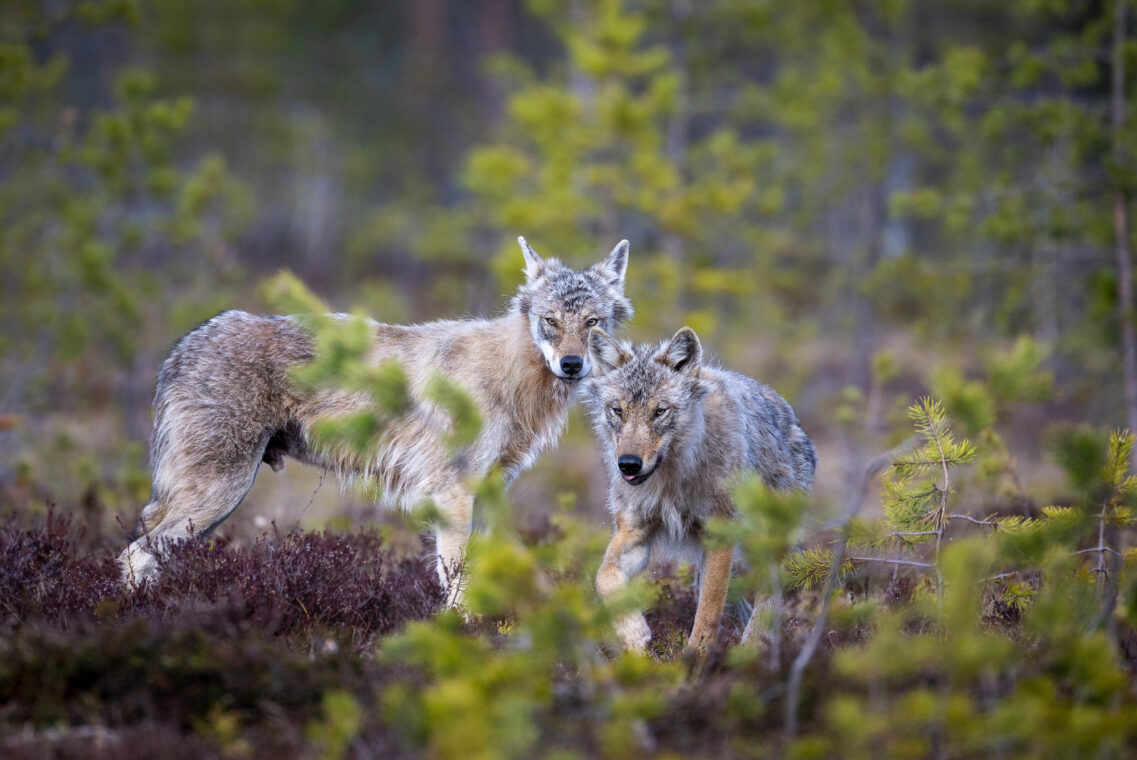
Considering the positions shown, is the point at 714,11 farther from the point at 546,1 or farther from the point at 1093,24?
the point at 1093,24

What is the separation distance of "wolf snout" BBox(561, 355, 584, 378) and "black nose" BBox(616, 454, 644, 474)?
65.4 inches

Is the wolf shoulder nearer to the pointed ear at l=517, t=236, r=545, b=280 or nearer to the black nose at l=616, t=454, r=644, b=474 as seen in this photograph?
the black nose at l=616, t=454, r=644, b=474

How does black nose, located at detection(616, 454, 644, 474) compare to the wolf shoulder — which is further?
the wolf shoulder

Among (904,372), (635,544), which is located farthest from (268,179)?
(635,544)

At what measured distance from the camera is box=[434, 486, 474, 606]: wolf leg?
226 inches

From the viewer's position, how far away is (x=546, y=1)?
16734 mm

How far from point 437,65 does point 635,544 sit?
2978 centimetres

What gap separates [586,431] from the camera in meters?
14.6

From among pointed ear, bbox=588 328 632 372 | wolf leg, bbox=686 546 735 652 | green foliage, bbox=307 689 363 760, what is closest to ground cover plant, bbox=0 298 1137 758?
green foliage, bbox=307 689 363 760

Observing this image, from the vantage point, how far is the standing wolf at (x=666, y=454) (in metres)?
5.27

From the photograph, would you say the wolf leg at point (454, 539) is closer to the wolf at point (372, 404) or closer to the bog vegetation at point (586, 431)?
the wolf at point (372, 404)

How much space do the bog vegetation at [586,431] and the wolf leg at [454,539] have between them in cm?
24

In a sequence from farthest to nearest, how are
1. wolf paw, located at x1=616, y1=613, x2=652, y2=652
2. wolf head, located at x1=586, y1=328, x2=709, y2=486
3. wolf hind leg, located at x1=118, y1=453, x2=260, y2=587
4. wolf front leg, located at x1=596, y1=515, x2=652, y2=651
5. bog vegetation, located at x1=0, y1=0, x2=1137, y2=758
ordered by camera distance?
wolf hind leg, located at x1=118, y1=453, x2=260, y2=587, wolf front leg, located at x1=596, y1=515, x2=652, y2=651, wolf head, located at x1=586, y1=328, x2=709, y2=486, wolf paw, located at x1=616, y1=613, x2=652, y2=652, bog vegetation, located at x1=0, y1=0, x2=1137, y2=758

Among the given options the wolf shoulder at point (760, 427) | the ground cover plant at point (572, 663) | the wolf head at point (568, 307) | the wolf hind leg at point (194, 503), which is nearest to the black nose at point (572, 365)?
the wolf head at point (568, 307)
